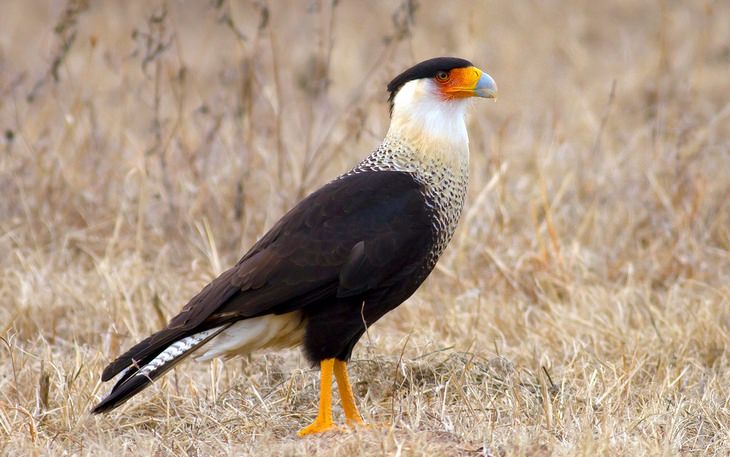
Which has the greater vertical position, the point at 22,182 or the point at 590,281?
the point at 22,182

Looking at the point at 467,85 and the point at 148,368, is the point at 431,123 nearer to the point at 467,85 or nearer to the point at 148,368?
the point at 467,85

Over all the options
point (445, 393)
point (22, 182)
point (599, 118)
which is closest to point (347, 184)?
point (445, 393)

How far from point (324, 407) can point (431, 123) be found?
3.39ft

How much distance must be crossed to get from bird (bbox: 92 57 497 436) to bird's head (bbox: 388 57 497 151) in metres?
0.01

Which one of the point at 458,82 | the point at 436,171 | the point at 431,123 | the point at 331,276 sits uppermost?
the point at 458,82

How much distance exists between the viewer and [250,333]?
11.6 feet

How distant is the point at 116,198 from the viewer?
583 centimetres

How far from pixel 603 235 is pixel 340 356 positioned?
2.36 m

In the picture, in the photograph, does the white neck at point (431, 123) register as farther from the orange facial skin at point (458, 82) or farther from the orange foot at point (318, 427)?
the orange foot at point (318, 427)

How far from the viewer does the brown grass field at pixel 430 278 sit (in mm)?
3438

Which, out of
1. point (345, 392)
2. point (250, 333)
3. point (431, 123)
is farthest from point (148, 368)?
point (431, 123)

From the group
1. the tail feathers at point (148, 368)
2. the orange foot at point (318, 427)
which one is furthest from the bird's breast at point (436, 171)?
the tail feathers at point (148, 368)

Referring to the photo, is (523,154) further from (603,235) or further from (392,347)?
(392,347)

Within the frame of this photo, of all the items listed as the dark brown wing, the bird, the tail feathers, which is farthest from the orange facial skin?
the tail feathers
